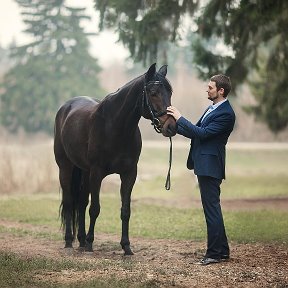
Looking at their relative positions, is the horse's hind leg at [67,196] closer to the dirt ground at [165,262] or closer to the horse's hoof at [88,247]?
the dirt ground at [165,262]

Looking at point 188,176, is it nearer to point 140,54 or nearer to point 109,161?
point 140,54

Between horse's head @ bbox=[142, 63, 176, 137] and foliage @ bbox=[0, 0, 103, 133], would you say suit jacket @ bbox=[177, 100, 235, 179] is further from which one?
foliage @ bbox=[0, 0, 103, 133]

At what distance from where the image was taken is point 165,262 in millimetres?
7180

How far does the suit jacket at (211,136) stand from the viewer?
671 centimetres

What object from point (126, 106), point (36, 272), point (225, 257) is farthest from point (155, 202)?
point (36, 272)

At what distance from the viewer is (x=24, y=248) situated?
27.7 feet

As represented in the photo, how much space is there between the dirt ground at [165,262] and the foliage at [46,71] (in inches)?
1310

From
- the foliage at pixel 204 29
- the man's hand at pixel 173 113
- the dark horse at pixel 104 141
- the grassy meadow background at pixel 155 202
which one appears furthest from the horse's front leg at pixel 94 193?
the foliage at pixel 204 29

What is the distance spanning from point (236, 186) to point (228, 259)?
14735mm

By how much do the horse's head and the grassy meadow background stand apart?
3156 millimetres

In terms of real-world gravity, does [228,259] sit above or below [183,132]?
below

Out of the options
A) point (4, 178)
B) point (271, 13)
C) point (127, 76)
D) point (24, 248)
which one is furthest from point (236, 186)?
point (127, 76)

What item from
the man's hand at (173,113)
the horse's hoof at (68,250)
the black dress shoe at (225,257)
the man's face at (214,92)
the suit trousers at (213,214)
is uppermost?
the man's face at (214,92)

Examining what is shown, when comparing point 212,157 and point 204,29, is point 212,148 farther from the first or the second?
point 204,29
